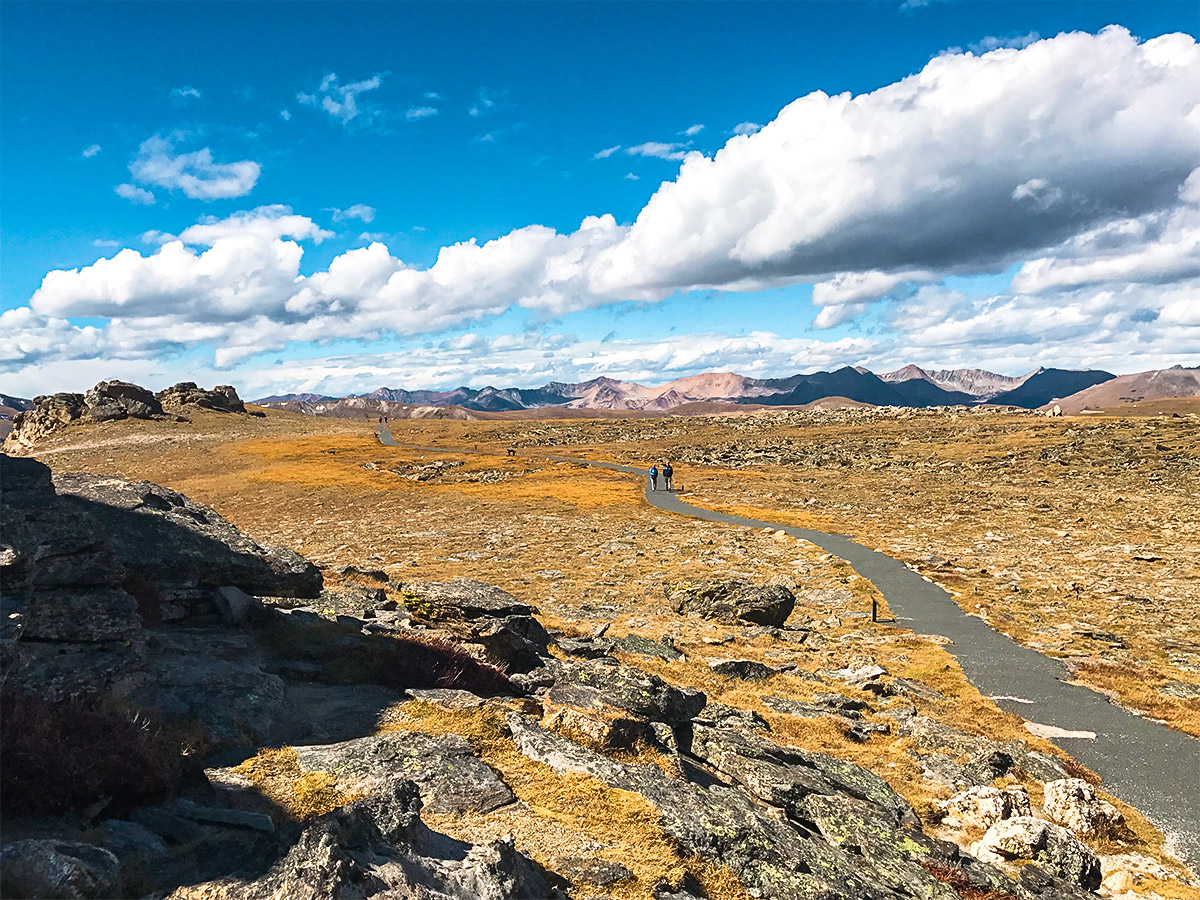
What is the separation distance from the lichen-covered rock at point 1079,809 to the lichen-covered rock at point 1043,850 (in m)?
1.88

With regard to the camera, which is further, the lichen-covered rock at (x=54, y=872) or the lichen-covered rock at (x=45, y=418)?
the lichen-covered rock at (x=45, y=418)

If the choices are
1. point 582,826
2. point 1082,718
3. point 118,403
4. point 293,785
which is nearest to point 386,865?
point 293,785

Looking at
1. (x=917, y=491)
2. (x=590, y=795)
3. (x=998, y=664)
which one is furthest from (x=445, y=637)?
(x=917, y=491)

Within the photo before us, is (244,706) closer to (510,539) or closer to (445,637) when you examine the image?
(445,637)

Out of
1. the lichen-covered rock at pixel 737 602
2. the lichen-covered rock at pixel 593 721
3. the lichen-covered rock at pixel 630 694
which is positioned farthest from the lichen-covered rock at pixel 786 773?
the lichen-covered rock at pixel 737 602

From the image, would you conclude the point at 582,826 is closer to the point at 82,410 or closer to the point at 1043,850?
the point at 1043,850

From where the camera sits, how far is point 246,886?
630 cm

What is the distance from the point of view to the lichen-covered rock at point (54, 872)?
17.6ft

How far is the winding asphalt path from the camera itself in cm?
1744

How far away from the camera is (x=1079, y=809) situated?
1565 centimetres

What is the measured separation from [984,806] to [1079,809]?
8.85 feet

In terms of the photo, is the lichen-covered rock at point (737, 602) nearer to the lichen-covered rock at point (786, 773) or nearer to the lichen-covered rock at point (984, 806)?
the lichen-covered rock at point (984, 806)

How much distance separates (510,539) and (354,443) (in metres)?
102

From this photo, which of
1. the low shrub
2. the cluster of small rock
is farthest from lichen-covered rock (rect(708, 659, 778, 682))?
the cluster of small rock
